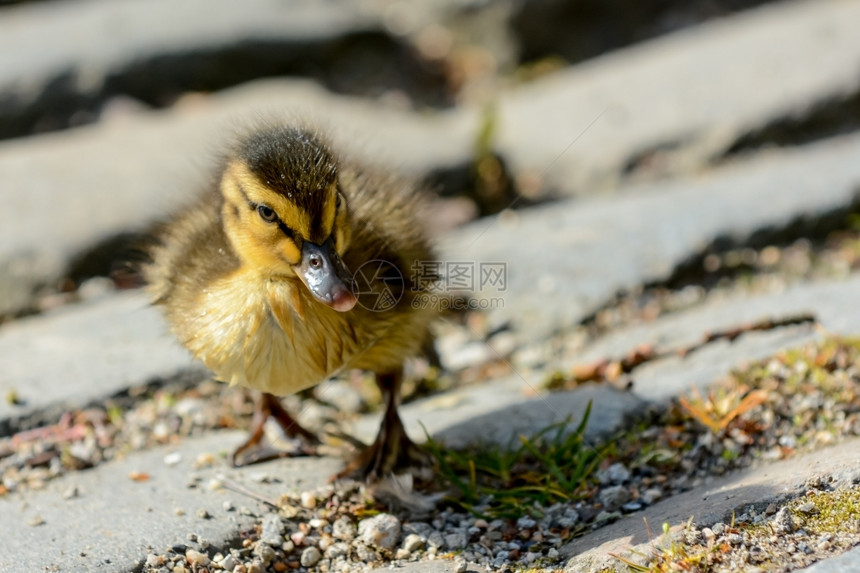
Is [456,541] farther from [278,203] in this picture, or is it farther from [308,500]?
[278,203]

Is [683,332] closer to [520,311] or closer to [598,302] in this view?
[598,302]

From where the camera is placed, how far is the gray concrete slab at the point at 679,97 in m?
5.66

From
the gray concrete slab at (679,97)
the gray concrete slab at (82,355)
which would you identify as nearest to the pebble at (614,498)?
the gray concrete slab at (82,355)

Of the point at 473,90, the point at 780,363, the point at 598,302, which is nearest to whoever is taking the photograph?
the point at 780,363

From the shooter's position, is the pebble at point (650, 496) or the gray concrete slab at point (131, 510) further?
the pebble at point (650, 496)

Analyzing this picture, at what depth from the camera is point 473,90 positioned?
275 inches

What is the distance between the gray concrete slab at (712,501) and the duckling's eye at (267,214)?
48.9 inches

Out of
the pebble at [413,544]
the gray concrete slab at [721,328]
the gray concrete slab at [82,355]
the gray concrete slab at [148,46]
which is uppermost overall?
the gray concrete slab at [148,46]

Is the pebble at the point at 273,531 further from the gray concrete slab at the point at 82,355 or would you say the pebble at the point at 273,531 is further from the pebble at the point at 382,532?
the gray concrete slab at the point at 82,355

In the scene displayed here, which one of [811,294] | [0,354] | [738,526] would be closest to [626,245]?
[811,294]

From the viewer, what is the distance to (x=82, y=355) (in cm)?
419

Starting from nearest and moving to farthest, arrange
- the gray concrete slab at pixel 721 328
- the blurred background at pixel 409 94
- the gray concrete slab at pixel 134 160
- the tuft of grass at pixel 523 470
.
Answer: the tuft of grass at pixel 523 470, the gray concrete slab at pixel 721 328, the gray concrete slab at pixel 134 160, the blurred background at pixel 409 94

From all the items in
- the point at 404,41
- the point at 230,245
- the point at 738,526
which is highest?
the point at 404,41

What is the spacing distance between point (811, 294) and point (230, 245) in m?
2.44
